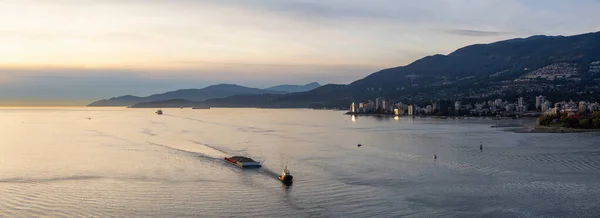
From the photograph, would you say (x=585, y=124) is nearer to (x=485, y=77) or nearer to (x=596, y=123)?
(x=596, y=123)

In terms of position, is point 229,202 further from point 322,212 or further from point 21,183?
point 21,183

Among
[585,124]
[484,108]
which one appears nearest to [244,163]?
[585,124]

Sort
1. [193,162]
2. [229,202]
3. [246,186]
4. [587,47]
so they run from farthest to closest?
[587,47], [193,162], [246,186], [229,202]

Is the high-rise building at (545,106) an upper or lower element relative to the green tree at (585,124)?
upper

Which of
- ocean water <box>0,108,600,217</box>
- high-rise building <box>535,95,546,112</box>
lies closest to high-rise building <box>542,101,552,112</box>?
high-rise building <box>535,95,546,112</box>

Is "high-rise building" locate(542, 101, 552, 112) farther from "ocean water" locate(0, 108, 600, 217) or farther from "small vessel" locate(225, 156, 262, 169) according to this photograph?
"small vessel" locate(225, 156, 262, 169)

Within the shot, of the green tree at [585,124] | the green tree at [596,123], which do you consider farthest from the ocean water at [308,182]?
the green tree at [596,123]

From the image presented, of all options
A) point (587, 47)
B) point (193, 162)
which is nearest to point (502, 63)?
point (587, 47)

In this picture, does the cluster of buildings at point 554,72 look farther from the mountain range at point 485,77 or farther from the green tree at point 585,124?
the green tree at point 585,124
